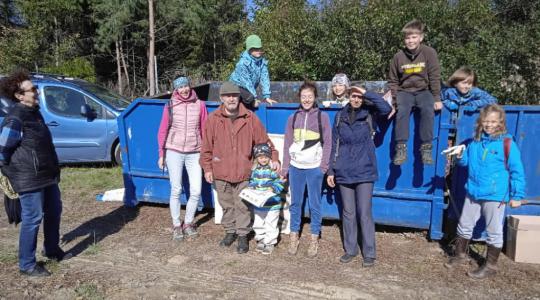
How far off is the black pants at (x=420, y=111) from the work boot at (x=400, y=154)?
0.05 meters

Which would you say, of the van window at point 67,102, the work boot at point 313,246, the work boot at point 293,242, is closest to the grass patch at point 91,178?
the van window at point 67,102

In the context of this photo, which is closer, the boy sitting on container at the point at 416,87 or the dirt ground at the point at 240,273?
the dirt ground at the point at 240,273

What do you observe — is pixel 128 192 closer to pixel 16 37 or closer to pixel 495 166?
pixel 495 166

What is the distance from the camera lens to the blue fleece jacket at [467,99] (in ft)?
12.9

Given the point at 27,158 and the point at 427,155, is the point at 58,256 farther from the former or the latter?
the point at 427,155

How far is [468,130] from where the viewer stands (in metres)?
4.05

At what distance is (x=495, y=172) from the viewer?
11.4 ft

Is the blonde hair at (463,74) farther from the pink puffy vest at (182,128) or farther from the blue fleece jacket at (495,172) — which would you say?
the pink puffy vest at (182,128)

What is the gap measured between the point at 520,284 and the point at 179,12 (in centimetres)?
1980

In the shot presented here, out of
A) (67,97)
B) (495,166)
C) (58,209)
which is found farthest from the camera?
(67,97)

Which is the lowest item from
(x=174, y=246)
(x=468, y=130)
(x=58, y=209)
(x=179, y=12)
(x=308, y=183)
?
(x=174, y=246)

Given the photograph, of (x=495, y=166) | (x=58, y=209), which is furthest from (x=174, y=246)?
(x=495, y=166)

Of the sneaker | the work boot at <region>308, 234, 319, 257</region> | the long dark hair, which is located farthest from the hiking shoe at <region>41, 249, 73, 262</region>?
the work boot at <region>308, 234, 319, 257</region>

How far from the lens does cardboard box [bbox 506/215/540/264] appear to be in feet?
12.7
